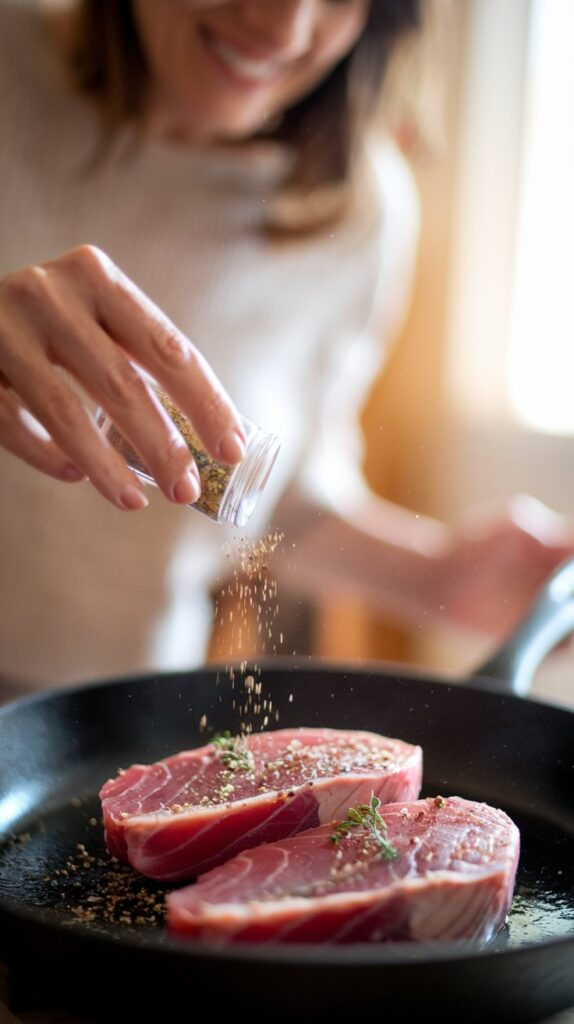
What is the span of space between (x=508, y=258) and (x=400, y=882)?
2.62 metres

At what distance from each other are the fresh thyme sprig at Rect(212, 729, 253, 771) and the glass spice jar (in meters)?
0.32

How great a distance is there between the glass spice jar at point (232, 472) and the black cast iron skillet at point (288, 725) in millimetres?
391

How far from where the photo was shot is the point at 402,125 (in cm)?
198

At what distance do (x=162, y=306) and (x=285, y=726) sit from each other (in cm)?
85

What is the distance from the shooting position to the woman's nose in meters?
1.43

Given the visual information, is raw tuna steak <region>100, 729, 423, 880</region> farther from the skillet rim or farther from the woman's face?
the woman's face

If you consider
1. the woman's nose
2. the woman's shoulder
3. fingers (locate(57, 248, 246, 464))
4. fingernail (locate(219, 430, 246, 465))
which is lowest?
fingernail (locate(219, 430, 246, 465))

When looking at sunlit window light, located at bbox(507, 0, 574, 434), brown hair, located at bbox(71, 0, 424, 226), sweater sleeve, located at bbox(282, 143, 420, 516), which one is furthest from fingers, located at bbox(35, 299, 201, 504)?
sunlit window light, located at bbox(507, 0, 574, 434)

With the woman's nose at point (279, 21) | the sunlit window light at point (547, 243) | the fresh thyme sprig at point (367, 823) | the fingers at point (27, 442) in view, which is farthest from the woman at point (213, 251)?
the sunlit window light at point (547, 243)

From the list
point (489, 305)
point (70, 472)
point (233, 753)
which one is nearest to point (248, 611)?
point (233, 753)

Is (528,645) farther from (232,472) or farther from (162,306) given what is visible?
(162,306)

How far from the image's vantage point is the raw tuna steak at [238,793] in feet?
3.27

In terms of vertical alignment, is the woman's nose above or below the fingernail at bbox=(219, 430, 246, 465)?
above

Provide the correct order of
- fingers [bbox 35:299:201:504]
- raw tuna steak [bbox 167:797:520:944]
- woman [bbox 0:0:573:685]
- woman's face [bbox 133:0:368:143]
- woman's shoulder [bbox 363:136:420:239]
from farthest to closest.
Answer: woman's shoulder [bbox 363:136:420:239]
woman [bbox 0:0:573:685]
woman's face [bbox 133:0:368:143]
fingers [bbox 35:299:201:504]
raw tuna steak [bbox 167:797:520:944]
